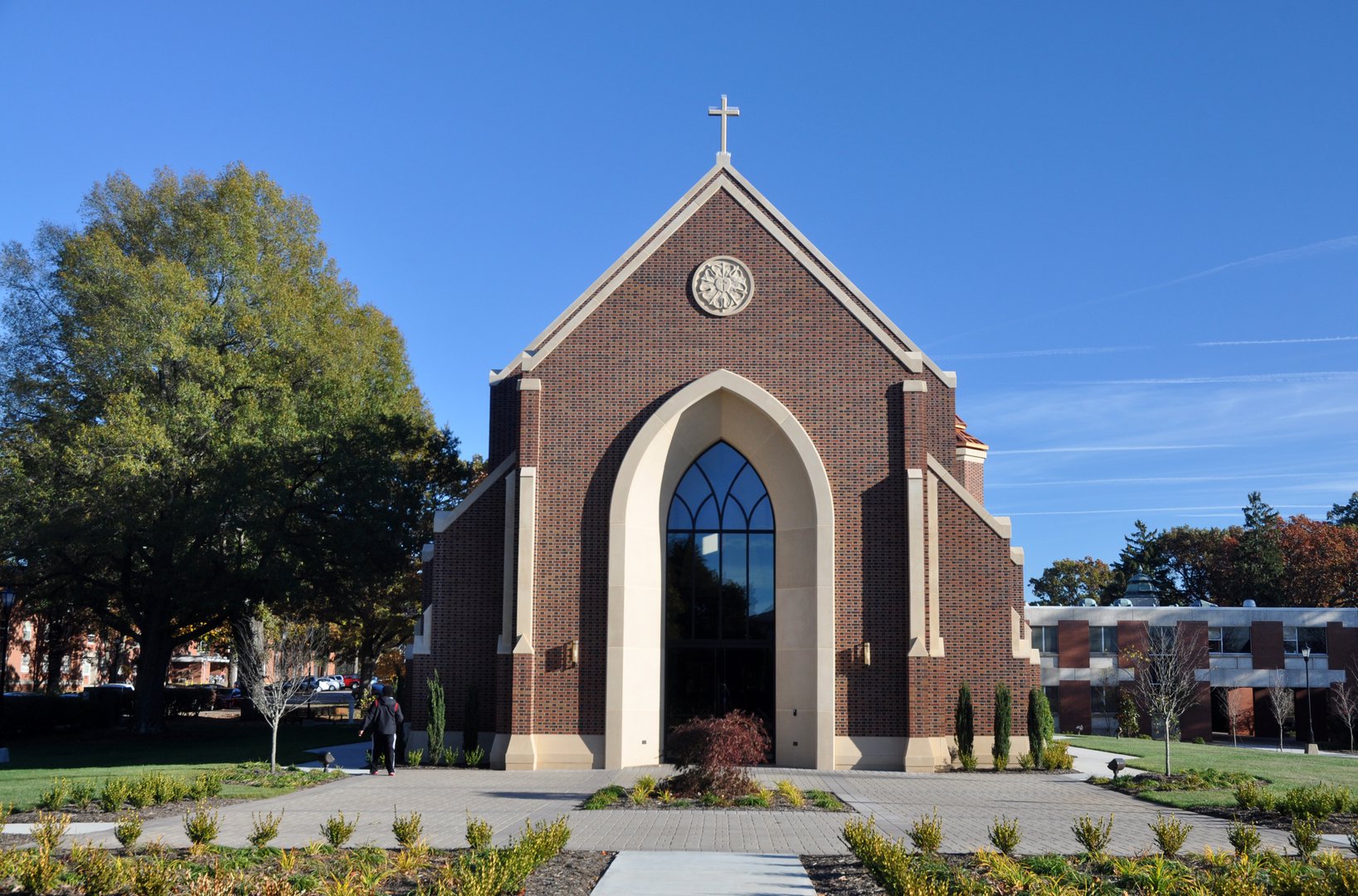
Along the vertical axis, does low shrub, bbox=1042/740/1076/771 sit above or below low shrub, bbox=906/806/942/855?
below

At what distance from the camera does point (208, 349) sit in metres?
31.9

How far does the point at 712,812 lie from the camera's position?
16641 mm

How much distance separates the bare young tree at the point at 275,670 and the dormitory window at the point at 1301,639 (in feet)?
138

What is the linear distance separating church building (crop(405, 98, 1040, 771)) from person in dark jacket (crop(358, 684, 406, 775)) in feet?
Result: 6.41

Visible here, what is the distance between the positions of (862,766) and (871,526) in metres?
5.15

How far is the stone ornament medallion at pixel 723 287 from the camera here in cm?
2622

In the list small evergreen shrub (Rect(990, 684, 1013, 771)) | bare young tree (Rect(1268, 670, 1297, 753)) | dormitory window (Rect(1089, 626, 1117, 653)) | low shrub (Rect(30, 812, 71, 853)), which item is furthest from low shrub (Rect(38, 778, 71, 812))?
dormitory window (Rect(1089, 626, 1117, 653))

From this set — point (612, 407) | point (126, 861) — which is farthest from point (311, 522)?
point (126, 861)

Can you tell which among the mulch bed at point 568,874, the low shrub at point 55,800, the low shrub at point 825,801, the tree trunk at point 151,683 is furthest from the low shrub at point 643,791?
the tree trunk at point 151,683

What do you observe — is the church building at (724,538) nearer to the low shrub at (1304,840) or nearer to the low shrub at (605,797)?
the low shrub at (605,797)

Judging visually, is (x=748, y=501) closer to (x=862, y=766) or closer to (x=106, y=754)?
(x=862, y=766)

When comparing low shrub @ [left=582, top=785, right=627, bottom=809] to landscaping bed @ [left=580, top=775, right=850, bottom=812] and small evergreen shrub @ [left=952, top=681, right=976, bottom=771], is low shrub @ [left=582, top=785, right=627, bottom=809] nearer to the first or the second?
landscaping bed @ [left=580, top=775, right=850, bottom=812]

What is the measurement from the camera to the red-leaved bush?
17.7m

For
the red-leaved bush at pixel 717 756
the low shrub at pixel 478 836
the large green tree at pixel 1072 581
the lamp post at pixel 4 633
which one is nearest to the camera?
the low shrub at pixel 478 836
